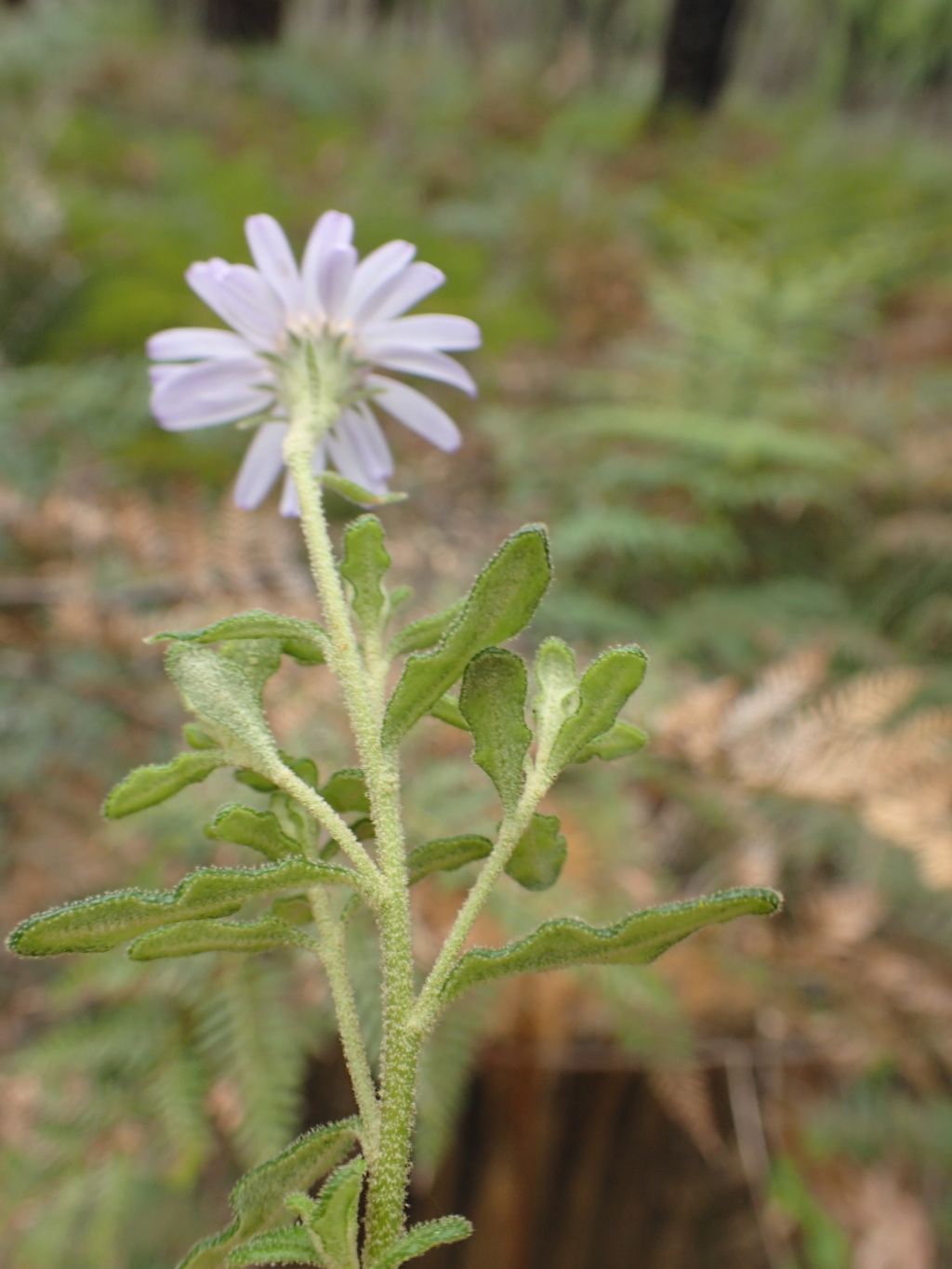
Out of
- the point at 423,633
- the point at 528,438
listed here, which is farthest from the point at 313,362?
the point at 528,438

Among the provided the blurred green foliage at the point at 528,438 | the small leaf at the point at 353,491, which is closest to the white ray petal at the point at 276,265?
the small leaf at the point at 353,491

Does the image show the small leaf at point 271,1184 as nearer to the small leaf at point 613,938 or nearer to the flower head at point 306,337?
the small leaf at point 613,938

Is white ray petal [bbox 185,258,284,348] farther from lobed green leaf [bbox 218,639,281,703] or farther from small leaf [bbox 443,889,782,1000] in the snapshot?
small leaf [bbox 443,889,782,1000]

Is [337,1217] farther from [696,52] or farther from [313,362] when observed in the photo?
[696,52]

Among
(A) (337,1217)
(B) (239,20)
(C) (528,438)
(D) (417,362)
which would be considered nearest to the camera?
(A) (337,1217)

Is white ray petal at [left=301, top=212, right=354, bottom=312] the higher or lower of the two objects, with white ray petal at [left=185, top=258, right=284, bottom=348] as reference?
Result: higher

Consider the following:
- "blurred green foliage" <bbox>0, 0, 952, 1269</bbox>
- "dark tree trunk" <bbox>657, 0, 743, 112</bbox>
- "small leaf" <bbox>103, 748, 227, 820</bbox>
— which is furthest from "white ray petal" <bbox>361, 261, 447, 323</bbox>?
"dark tree trunk" <bbox>657, 0, 743, 112</bbox>
